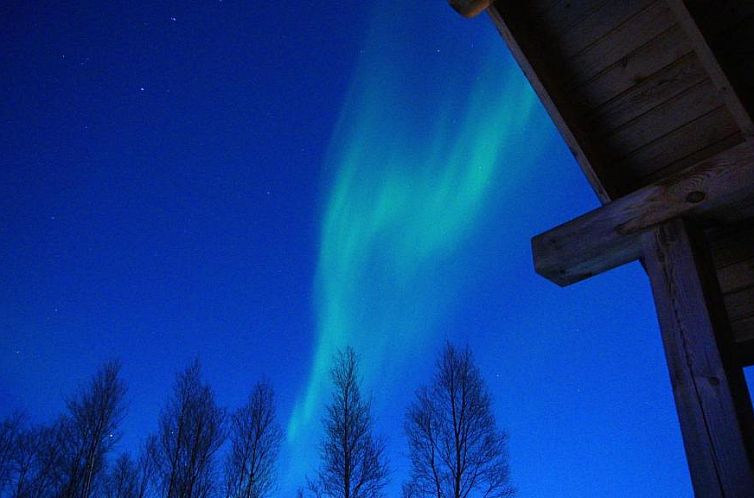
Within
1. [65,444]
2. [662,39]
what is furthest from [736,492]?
[65,444]

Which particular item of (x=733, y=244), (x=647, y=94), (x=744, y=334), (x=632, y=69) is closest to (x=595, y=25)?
(x=632, y=69)

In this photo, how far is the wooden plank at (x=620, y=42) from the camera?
224 centimetres

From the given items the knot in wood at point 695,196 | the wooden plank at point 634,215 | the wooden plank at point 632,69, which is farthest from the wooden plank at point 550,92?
the knot in wood at point 695,196

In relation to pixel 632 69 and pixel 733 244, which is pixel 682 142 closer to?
pixel 632 69

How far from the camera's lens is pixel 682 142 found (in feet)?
7.92

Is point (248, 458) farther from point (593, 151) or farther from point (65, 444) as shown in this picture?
point (593, 151)

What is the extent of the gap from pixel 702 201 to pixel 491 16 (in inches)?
49.9

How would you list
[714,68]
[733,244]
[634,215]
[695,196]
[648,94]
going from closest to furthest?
[714,68], [695,196], [634,215], [648,94], [733,244]

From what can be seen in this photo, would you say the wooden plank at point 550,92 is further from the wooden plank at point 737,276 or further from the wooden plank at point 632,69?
the wooden plank at point 737,276

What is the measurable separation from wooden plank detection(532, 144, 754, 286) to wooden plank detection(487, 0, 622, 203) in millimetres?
226

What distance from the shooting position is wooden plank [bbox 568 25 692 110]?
2.25m

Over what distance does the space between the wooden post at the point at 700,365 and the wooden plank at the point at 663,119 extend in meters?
0.55

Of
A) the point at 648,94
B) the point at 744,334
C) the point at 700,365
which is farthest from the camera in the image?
the point at 744,334

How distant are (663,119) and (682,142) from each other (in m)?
0.15
